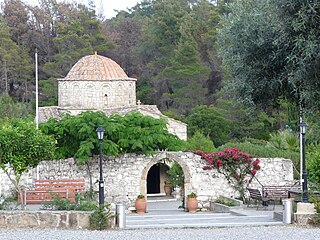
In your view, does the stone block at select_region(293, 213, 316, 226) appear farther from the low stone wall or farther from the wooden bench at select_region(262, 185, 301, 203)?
the wooden bench at select_region(262, 185, 301, 203)

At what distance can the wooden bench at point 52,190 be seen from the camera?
2245cm

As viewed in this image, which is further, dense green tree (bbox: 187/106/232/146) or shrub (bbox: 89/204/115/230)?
dense green tree (bbox: 187/106/232/146)

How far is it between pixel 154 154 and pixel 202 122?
28.9 m

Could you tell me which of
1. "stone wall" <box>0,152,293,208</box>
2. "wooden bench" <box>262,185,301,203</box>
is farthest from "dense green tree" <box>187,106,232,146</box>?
"wooden bench" <box>262,185,301,203</box>

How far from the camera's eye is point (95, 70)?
48656mm

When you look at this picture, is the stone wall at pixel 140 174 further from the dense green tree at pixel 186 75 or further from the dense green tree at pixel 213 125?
the dense green tree at pixel 186 75

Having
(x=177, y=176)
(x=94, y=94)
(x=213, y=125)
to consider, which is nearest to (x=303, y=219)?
(x=177, y=176)

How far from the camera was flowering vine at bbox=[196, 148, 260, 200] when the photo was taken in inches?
1014

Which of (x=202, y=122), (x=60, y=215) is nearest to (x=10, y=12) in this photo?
(x=202, y=122)

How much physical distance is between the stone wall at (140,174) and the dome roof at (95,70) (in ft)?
72.1

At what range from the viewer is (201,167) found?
26000 mm

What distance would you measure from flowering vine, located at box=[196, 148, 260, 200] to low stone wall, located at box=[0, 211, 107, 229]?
8.80 meters

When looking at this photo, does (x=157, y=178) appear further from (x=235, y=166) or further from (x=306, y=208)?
(x=306, y=208)

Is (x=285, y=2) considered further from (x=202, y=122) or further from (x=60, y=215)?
(x=202, y=122)
